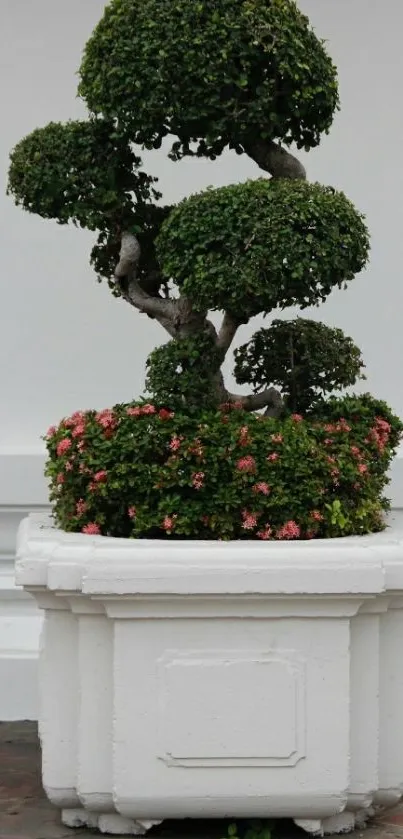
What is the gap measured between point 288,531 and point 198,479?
0.94ft

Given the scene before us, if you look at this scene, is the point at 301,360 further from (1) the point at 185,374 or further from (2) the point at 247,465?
(2) the point at 247,465

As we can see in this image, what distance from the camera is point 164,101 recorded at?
356 cm

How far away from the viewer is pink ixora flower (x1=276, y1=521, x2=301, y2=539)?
339 cm

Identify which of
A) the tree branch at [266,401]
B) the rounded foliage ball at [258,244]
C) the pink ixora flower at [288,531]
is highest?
the rounded foliage ball at [258,244]

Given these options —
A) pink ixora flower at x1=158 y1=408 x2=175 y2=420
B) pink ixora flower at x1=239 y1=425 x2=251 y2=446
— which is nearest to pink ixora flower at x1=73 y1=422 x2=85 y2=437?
pink ixora flower at x1=158 y1=408 x2=175 y2=420

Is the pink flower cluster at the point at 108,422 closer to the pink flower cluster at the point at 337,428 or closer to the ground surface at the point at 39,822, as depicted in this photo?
the pink flower cluster at the point at 337,428

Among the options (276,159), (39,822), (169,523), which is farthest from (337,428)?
(39,822)

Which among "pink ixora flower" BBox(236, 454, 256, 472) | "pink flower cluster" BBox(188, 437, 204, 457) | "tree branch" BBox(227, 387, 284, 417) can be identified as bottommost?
"pink ixora flower" BBox(236, 454, 256, 472)

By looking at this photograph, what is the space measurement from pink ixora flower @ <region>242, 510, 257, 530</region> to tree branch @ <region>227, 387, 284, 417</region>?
0.52m

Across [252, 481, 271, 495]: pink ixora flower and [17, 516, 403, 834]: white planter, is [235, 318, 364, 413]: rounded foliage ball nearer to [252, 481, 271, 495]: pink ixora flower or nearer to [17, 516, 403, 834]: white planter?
[252, 481, 271, 495]: pink ixora flower

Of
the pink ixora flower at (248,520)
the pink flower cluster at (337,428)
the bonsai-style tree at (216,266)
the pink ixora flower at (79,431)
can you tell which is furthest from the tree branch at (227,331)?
the pink ixora flower at (248,520)

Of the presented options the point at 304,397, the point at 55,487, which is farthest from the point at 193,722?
the point at 304,397

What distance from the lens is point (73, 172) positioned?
3779 millimetres

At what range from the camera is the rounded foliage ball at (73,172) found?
12.3 feet
